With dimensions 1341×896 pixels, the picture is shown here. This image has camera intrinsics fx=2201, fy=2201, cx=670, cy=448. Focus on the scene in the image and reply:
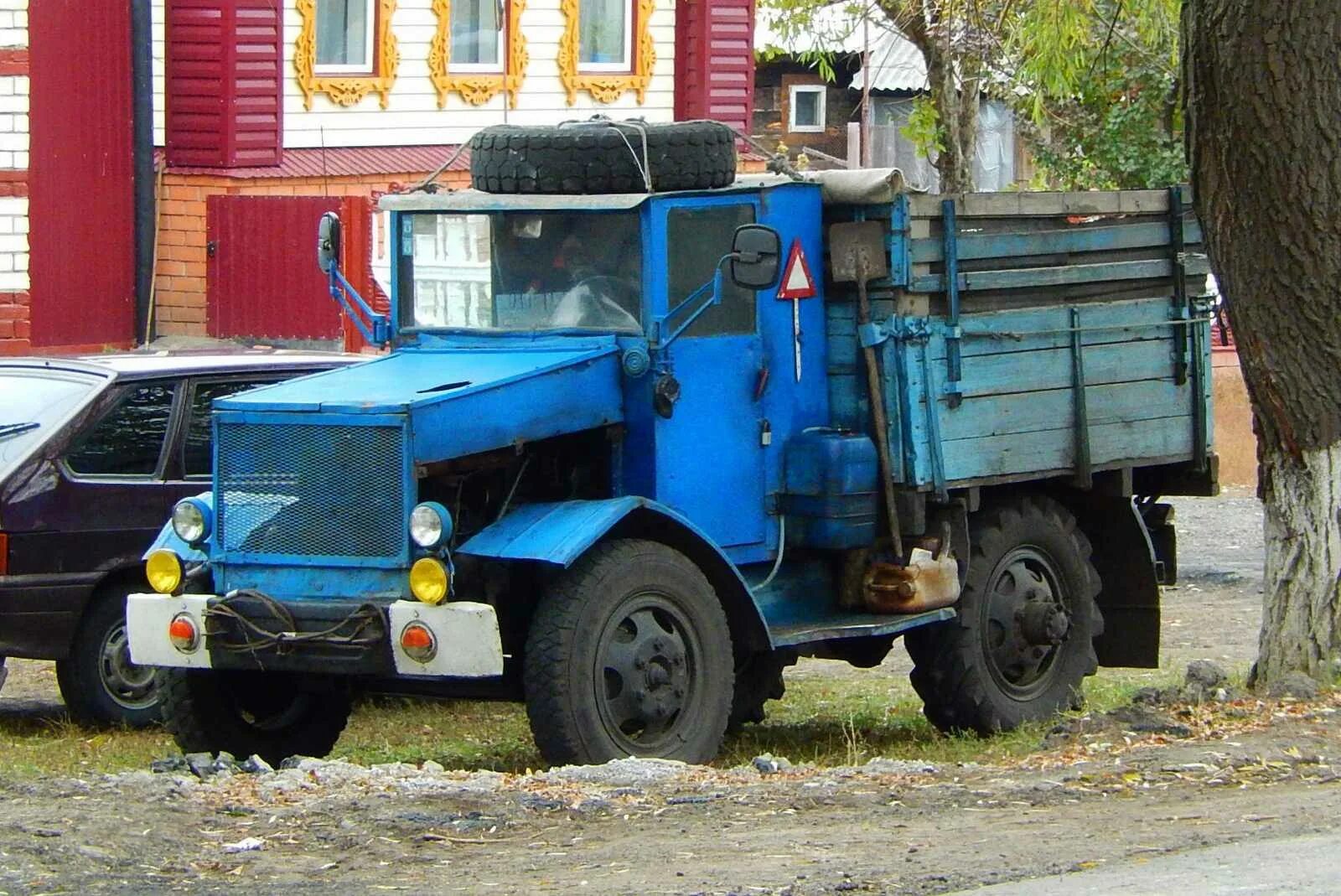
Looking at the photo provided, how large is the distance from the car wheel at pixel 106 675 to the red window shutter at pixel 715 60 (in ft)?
47.0

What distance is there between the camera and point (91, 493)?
9.34 m

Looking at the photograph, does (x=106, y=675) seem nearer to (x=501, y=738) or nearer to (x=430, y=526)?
(x=501, y=738)

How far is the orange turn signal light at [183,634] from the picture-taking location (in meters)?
7.99

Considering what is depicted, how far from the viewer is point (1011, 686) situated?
9.88 metres

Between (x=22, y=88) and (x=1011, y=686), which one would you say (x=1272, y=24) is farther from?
(x=22, y=88)

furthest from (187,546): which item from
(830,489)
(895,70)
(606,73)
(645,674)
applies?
(895,70)

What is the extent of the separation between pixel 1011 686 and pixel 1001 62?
13.7 m

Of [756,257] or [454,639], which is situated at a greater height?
[756,257]

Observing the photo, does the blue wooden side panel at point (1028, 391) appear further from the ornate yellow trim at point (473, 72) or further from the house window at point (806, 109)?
the house window at point (806, 109)

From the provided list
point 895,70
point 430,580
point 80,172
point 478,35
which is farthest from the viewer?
point 895,70

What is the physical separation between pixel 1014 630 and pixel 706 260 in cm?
243

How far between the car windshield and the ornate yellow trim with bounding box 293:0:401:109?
10.9 metres

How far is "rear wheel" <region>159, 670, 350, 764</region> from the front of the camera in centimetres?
847

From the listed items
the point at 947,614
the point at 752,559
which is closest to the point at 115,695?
the point at 752,559
